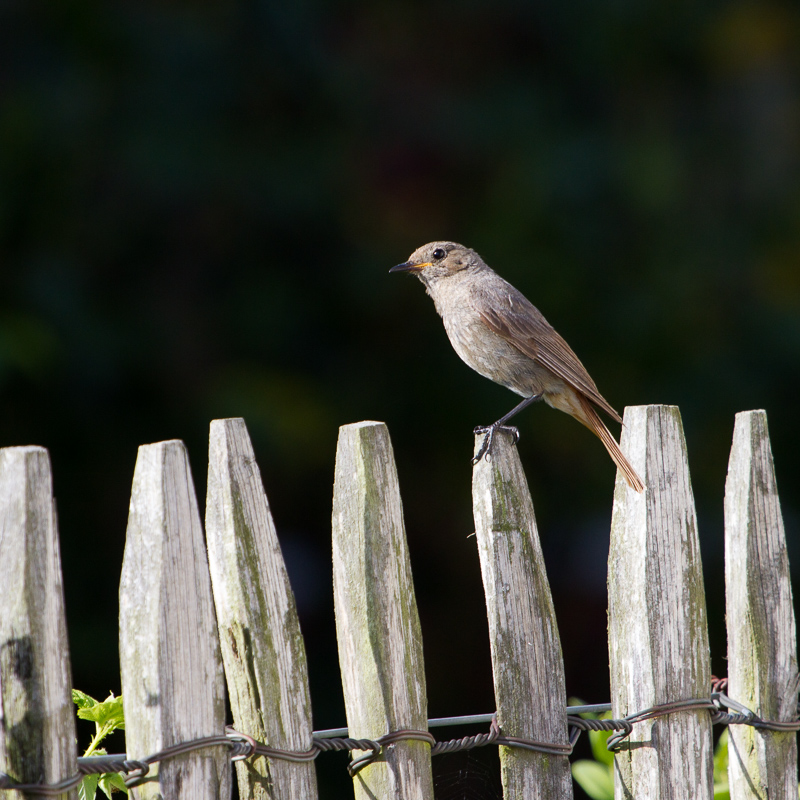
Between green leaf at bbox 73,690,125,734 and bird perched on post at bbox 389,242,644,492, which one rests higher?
bird perched on post at bbox 389,242,644,492

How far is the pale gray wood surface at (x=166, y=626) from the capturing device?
180 cm

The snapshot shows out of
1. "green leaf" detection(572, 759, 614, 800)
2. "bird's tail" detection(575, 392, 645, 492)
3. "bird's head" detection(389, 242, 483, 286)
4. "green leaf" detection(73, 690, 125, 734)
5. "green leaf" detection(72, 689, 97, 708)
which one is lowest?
"green leaf" detection(572, 759, 614, 800)

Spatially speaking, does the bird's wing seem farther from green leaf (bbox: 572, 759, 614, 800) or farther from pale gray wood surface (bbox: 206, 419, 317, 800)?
pale gray wood surface (bbox: 206, 419, 317, 800)

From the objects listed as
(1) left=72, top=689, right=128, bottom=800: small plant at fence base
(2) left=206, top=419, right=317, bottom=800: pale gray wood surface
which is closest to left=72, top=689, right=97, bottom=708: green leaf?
(1) left=72, top=689, right=128, bottom=800: small plant at fence base

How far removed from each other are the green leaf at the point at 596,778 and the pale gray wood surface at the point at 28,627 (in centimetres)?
125

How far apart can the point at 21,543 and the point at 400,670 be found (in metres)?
0.78

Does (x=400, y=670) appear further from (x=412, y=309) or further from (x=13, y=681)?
(x=412, y=309)

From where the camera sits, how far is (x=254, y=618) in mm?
1944

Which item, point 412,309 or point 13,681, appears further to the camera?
point 412,309

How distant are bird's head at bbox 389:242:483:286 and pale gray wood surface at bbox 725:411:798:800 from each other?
2224 mm

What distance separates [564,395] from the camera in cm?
415

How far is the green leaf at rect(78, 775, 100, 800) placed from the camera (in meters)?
1.87

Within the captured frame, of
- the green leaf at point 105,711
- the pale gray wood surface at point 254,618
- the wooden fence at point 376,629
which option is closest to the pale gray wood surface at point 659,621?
the wooden fence at point 376,629

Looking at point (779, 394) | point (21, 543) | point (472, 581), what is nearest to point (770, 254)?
point (779, 394)
